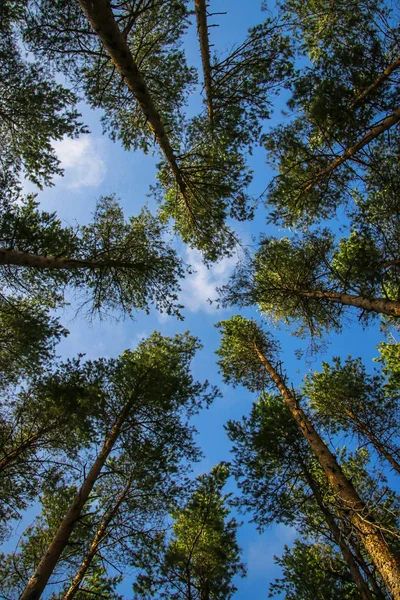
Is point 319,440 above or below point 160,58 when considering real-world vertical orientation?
below

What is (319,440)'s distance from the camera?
6.66m

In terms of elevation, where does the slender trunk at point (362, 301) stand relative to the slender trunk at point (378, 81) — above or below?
below

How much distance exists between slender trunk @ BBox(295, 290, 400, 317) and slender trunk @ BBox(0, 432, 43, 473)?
7473 millimetres

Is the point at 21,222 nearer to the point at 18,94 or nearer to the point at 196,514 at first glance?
the point at 18,94

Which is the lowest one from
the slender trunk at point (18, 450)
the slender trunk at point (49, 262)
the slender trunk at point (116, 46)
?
the slender trunk at point (18, 450)

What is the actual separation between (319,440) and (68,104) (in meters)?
8.72

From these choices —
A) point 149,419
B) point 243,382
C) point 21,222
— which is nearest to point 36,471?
point 149,419

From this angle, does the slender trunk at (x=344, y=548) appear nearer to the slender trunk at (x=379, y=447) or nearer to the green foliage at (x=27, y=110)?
the slender trunk at (x=379, y=447)

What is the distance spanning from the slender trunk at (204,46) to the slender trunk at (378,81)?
3.27 metres

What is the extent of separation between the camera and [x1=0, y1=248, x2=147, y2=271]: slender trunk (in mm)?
6219

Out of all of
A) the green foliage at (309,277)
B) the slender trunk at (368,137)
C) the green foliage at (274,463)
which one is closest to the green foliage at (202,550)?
the green foliage at (274,463)

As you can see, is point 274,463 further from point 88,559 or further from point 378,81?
point 378,81

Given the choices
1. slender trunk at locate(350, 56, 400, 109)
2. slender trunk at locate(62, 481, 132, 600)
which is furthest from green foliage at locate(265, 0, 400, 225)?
slender trunk at locate(62, 481, 132, 600)

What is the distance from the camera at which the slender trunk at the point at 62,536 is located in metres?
4.83
